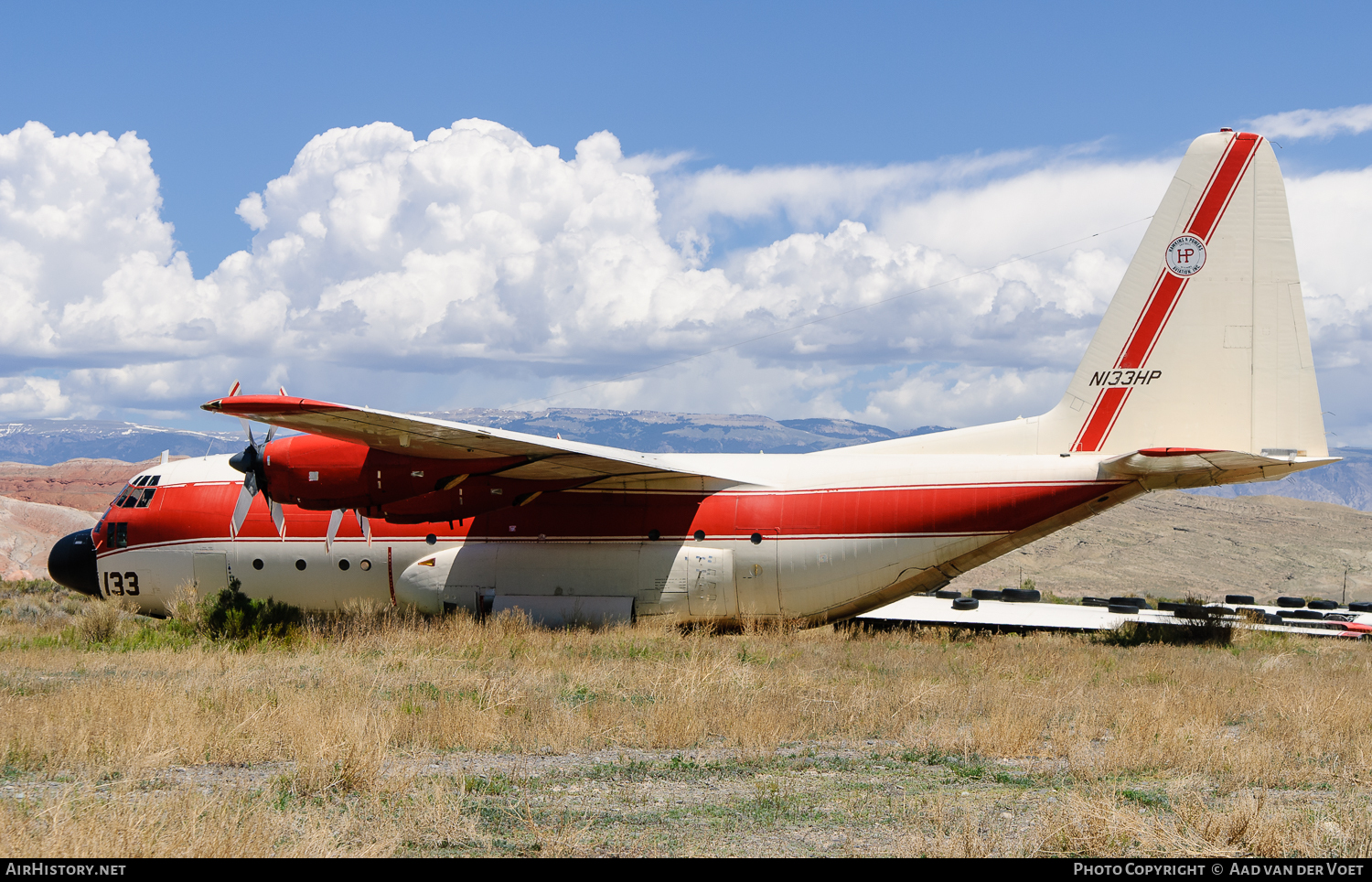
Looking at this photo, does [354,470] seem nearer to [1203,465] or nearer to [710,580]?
[710,580]

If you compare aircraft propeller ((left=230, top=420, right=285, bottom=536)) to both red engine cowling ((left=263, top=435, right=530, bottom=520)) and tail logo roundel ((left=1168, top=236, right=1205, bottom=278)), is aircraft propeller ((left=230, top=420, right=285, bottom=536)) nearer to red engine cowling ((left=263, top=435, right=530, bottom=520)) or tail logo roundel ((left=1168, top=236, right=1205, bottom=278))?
red engine cowling ((left=263, top=435, right=530, bottom=520))

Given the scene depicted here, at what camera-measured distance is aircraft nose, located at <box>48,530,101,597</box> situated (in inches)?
843

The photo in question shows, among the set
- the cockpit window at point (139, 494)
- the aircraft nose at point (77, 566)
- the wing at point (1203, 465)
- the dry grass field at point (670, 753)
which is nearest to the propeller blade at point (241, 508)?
the cockpit window at point (139, 494)

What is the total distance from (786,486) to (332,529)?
365 inches

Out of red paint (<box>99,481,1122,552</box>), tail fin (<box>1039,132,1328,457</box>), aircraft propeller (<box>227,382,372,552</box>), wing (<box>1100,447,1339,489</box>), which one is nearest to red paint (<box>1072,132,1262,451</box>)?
tail fin (<box>1039,132,1328,457</box>)

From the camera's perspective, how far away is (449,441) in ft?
53.7

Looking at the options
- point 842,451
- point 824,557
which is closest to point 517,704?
point 824,557

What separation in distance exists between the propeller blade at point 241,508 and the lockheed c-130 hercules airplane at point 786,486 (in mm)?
53

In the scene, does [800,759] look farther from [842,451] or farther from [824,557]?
[842,451]

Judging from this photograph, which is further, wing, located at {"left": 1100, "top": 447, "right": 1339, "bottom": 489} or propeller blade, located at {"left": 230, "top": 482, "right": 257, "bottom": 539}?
propeller blade, located at {"left": 230, "top": 482, "right": 257, "bottom": 539}

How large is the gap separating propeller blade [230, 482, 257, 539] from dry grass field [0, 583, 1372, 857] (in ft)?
10.7

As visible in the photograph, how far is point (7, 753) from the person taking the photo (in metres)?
8.75

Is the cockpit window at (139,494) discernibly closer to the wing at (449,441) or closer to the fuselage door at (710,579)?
the wing at (449,441)

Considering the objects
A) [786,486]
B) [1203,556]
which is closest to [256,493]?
[786,486]
